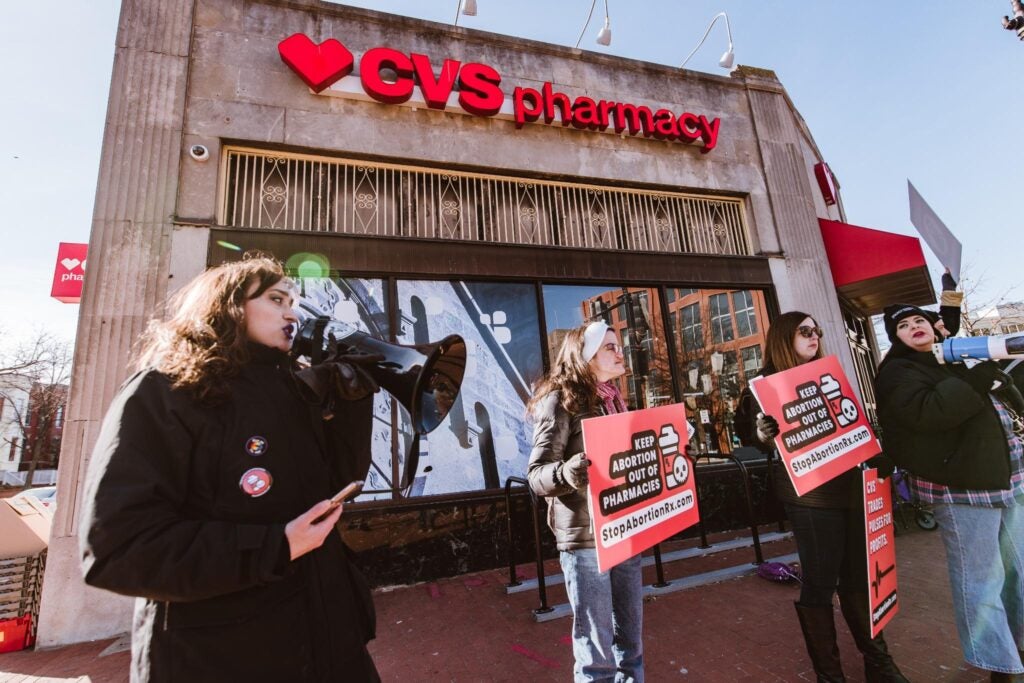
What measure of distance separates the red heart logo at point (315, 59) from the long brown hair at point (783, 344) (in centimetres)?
595

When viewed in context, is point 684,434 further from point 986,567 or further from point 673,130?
point 673,130

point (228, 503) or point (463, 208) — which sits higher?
point (463, 208)

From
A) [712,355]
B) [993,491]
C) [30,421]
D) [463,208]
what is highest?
[463,208]

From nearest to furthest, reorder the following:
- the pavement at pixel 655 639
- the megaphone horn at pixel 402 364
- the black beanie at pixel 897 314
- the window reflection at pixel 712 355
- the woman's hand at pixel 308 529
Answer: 1. the woman's hand at pixel 308 529
2. the megaphone horn at pixel 402 364
3. the black beanie at pixel 897 314
4. the pavement at pixel 655 639
5. the window reflection at pixel 712 355

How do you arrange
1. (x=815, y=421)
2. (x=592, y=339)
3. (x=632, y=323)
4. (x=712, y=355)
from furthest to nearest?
(x=712, y=355), (x=632, y=323), (x=815, y=421), (x=592, y=339)

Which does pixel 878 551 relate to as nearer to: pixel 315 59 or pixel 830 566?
pixel 830 566

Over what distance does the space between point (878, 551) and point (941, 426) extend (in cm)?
80

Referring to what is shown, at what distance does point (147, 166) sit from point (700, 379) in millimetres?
7529

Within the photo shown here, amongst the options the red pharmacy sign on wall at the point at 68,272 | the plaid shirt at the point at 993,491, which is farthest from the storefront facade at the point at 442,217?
the plaid shirt at the point at 993,491

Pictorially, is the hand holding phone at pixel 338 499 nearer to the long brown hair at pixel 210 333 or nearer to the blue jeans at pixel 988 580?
the long brown hair at pixel 210 333

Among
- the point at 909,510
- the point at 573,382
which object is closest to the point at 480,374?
the point at 573,382

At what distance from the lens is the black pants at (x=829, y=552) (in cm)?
272

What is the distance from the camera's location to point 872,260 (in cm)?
779

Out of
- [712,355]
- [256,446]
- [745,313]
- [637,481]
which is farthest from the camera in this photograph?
[745,313]
